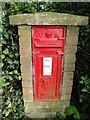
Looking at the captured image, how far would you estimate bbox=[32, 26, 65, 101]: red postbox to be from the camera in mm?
4094

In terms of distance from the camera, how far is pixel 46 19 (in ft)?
13.1

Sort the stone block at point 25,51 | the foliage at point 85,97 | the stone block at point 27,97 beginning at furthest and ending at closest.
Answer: the stone block at point 27,97
the stone block at point 25,51
the foliage at point 85,97

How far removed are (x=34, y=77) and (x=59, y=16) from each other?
1.05m

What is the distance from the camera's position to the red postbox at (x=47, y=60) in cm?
409

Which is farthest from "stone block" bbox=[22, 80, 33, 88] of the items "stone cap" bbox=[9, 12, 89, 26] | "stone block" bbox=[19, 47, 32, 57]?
"stone cap" bbox=[9, 12, 89, 26]

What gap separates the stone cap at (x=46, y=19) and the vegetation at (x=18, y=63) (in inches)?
14.4

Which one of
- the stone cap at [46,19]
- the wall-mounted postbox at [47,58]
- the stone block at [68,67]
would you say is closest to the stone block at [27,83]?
the wall-mounted postbox at [47,58]

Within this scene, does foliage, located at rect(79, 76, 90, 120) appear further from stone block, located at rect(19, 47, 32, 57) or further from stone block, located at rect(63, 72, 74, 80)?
stone block, located at rect(19, 47, 32, 57)

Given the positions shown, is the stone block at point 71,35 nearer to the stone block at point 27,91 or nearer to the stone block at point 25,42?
the stone block at point 25,42

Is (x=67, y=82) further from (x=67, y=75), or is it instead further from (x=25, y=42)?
(x=25, y=42)

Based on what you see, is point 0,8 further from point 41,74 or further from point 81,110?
point 81,110

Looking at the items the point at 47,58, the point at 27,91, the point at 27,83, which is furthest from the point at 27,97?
the point at 47,58

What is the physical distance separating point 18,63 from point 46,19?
917mm

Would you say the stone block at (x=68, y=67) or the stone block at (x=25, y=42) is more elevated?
the stone block at (x=25, y=42)
